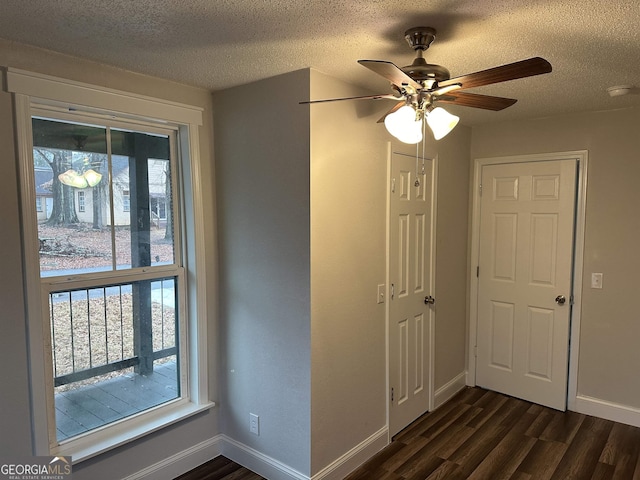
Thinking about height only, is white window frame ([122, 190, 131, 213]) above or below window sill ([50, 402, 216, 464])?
above

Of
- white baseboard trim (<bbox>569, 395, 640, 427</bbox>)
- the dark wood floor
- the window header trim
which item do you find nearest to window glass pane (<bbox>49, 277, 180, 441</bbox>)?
the dark wood floor

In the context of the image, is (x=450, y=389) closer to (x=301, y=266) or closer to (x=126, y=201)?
(x=301, y=266)

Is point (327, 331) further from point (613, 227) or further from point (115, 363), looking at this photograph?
point (613, 227)

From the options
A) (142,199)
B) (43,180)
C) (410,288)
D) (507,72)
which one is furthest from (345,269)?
(43,180)

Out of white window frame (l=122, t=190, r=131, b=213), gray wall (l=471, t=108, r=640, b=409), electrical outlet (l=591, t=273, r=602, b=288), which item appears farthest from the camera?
electrical outlet (l=591, t=273, r=602, b=288)

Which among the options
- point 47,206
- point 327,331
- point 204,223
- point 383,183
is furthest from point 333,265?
point 47,206

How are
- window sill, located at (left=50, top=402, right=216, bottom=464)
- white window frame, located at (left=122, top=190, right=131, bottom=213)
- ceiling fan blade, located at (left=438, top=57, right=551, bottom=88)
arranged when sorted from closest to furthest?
ceiling fan blade, located at (left=438, top=57, right=551, bottom=88) → window sill, located at (left=50, top=402, right=216, bottom=464) → white window frame, located at (left=122, top=190, right=131, bottom=213)

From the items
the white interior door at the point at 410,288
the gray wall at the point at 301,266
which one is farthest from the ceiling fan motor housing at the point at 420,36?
the white interior door at the point at 410,288

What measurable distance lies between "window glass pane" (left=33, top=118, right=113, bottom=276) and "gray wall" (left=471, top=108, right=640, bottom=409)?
312 centimetres

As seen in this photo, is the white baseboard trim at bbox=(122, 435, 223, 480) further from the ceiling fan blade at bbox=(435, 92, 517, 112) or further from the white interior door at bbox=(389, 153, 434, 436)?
the ceiling fan blade at bbox=(435, 92, 517, 112)

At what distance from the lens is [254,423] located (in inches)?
105

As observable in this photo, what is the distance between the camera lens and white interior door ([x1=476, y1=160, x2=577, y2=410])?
3387 millimetres

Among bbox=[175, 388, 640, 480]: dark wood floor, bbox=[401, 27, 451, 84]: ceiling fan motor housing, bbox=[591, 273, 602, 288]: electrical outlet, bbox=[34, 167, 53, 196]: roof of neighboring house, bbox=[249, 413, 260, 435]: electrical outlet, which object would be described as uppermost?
bbox=[401, 27, 451, 84]: ceiling fan motor housing

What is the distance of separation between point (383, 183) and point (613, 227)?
1750mm
